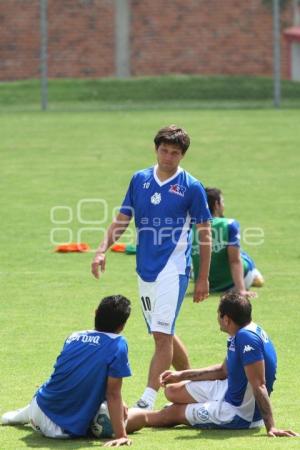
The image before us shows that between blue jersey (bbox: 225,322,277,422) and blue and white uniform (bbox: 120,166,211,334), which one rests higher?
blue and white uniform (bbox: 120,166,211,334)

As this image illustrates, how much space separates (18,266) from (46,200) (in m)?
4.47

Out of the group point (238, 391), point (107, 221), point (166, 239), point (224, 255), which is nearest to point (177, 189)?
point (166, 239)

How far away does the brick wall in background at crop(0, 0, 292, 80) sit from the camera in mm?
38375

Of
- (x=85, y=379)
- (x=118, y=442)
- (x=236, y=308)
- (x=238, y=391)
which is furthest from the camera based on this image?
(x=238, y=391)

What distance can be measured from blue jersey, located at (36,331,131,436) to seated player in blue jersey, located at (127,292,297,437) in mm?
389

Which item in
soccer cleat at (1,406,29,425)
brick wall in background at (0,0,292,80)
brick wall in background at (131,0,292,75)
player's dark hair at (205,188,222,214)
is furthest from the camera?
brick wall in background at (131,0,292,75)

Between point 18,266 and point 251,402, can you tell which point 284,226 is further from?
point 251,402

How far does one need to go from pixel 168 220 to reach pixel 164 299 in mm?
540

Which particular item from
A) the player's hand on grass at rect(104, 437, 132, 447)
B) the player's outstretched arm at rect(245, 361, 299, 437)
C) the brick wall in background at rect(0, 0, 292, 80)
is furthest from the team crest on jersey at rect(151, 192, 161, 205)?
the brick wall in background at rect(0, 0, 292, 80)

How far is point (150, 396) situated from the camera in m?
8.88

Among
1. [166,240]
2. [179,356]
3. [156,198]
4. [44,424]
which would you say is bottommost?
[44,424]

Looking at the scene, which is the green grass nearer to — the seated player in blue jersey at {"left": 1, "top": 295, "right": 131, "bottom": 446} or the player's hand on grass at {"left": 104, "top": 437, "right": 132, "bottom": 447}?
the seated player in blue jersey at {"left": 1, "top": 295, "right": 131, "bottom": 446}

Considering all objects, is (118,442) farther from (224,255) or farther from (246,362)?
(224,255)

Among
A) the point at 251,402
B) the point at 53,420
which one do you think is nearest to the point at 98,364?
the point at 53,420
